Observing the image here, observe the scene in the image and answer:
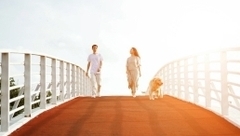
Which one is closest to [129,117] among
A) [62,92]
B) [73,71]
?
[62,92]

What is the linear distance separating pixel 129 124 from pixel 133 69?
7.69 meters

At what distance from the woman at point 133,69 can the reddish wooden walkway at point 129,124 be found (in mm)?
5344

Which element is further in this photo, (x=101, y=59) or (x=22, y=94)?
(x=101, y=59)

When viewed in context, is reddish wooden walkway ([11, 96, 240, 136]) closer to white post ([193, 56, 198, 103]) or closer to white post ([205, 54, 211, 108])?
white post ([205, 54, 211, 108])

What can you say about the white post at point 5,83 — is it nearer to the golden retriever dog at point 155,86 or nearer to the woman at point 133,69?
the golden retriever dog at point 155,86

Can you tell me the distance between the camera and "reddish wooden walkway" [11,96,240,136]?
22.9 feet

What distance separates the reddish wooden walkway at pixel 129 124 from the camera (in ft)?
22.9

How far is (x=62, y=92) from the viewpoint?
42.0 ft

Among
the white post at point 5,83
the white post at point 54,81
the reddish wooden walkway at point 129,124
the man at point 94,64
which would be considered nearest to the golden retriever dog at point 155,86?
the man at point 94,64

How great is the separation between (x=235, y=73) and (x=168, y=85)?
10141mm

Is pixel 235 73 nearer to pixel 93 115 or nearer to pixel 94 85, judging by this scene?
pixel 93 115

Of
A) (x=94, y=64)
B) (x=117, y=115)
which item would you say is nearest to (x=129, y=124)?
(x=117, y=115)

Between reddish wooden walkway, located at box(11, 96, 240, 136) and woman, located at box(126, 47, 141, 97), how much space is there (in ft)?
17.5

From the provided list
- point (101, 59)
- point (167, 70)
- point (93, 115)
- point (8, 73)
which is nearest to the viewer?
point (8, 73)
